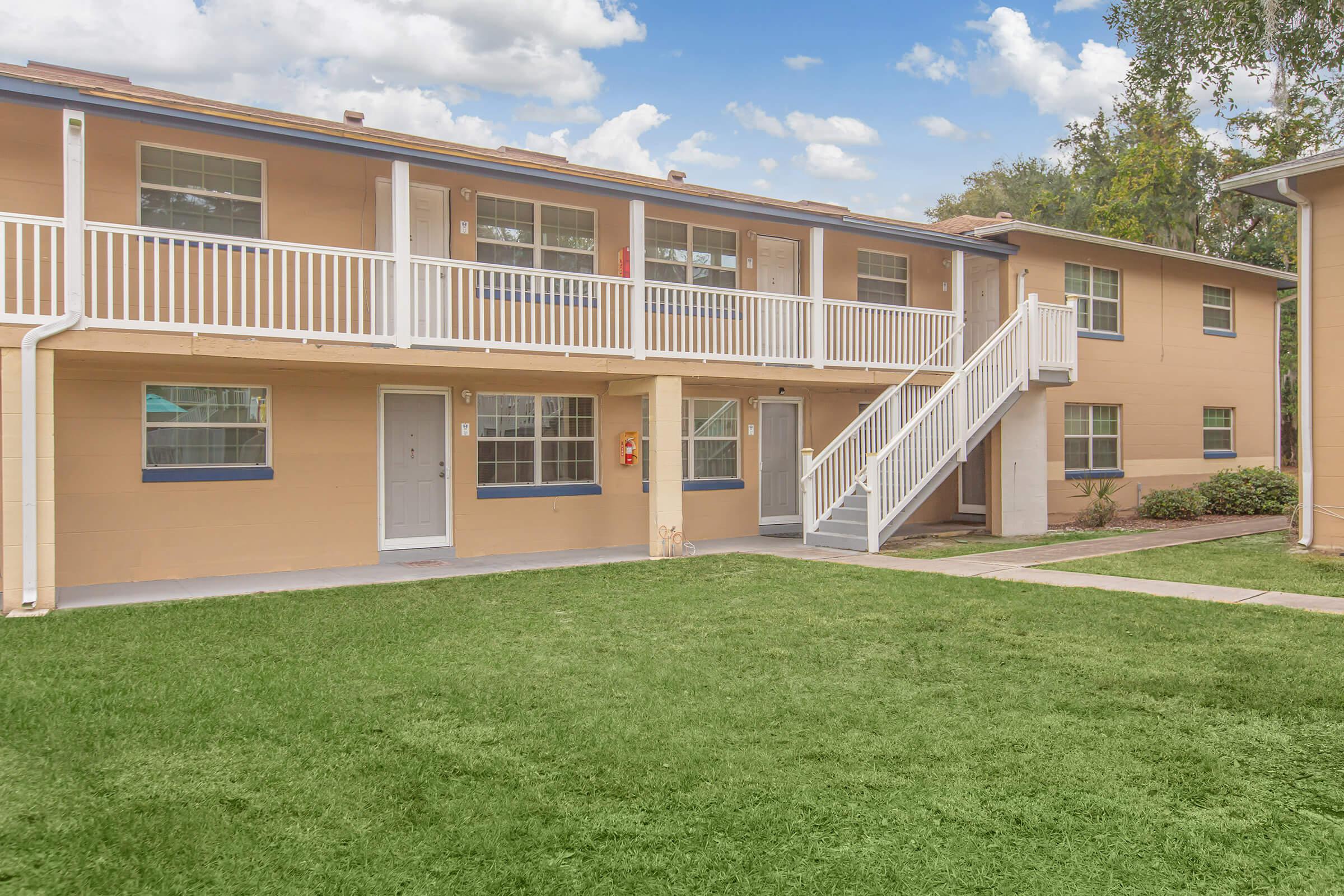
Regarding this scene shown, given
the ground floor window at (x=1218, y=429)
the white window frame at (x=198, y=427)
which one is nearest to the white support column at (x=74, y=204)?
the white window frame at (x=198, y=427)

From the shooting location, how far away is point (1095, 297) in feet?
58.4

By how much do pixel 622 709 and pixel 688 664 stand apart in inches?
46.2

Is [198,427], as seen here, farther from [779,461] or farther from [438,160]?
[779,461]

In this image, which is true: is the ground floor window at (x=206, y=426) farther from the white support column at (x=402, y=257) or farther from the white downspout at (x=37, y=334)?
the white support column at (x=402, y=257)

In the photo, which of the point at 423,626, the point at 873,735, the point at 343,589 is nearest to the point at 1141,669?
the point at 873,735

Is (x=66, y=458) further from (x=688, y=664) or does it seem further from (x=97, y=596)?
(x=688, y=664)

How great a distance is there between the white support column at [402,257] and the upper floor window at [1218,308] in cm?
1695

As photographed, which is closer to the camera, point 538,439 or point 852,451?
point 538,439

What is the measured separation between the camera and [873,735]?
516 centimetres

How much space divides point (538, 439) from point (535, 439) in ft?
0.13

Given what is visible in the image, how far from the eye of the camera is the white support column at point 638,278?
12.2m

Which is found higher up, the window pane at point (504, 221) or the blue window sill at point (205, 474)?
the window pane at point (504, 221)

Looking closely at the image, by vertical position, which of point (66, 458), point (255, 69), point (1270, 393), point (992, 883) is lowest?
point (992, 883)

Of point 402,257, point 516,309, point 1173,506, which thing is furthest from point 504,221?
point 1173,506
